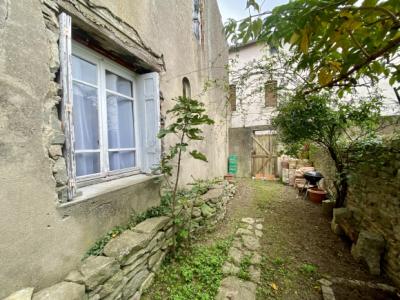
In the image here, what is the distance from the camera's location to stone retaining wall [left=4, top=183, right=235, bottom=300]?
140 centimetres

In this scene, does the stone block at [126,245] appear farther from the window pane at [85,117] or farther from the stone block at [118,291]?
the window pane at [85,117]

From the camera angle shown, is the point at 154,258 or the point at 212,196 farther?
the point at 212,196

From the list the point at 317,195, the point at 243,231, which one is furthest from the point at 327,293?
the point at 317,195

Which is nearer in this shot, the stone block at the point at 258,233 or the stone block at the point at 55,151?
the stone block at the point at 55,151

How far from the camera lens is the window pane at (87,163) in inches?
A: 77.8

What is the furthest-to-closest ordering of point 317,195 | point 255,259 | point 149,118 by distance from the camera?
1. point 317,195
2. point 149,118
3. point 255,259

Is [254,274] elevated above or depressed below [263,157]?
below

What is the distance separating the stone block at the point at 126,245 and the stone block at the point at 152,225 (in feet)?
0.18

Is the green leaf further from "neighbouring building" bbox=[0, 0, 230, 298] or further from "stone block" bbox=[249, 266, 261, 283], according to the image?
"stone block" bbox=[249, 266, 261, 283]

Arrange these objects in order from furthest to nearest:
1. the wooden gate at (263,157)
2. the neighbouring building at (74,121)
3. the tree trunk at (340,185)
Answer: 1. the wooden gate at (263,157)
2. the tree trunk at (340,185)
3. the neighbouring building at (74,121)

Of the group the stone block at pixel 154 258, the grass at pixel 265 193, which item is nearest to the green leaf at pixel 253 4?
the stone block at pixel 154 258

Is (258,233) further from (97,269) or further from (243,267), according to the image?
(97,269)

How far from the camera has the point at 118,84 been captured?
8.46ft

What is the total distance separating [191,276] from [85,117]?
2141 mm
